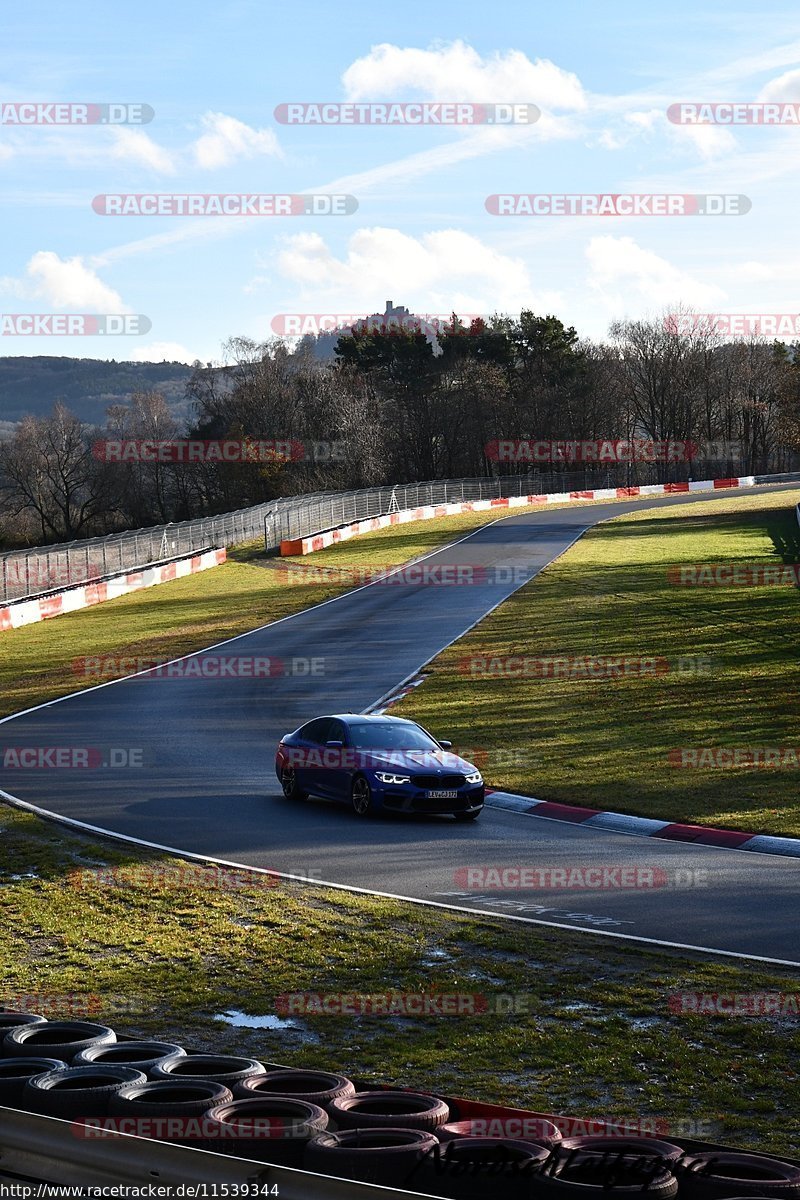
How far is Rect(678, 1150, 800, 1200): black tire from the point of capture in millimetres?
5023

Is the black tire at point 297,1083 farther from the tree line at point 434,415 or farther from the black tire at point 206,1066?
the tree line at point 434,415

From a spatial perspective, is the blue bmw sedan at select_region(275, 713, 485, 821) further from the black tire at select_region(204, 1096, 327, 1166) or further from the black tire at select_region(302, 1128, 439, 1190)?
the black tire at select_region(302, 1128, 439, 1190)

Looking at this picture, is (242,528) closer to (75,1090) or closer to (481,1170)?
(75,1090)

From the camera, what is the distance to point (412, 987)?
972cm

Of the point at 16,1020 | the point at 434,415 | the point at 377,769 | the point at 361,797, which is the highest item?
the point at 434,415

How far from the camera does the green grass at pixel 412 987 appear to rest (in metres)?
7.55

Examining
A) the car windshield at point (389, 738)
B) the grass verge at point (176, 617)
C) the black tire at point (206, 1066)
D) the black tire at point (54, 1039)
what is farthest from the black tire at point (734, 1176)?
the grass verge at point (176, 617)

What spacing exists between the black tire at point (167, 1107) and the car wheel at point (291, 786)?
40.7 ft

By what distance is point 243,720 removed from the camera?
25.3 m

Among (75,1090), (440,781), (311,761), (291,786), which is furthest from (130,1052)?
(291,786)

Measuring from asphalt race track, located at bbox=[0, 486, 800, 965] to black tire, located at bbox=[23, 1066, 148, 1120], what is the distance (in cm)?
570

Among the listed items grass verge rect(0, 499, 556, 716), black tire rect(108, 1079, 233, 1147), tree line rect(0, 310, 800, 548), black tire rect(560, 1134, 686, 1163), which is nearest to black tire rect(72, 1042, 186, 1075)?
black tire rect(108, 1079, 233, 1147)

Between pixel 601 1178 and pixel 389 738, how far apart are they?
13.3 m

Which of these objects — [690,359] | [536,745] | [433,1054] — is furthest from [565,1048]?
[690,359]
